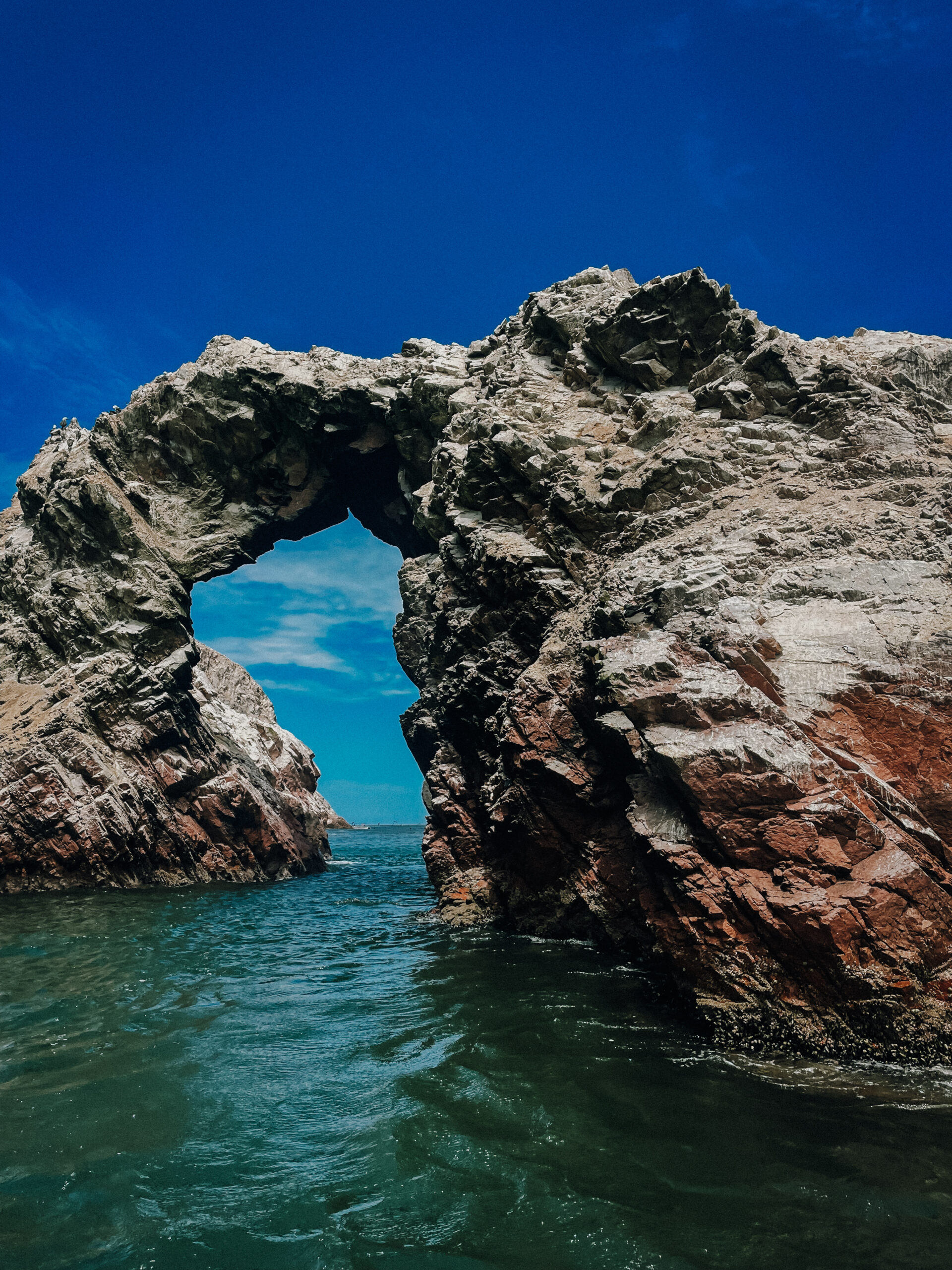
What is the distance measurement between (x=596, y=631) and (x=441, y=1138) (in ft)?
35.6

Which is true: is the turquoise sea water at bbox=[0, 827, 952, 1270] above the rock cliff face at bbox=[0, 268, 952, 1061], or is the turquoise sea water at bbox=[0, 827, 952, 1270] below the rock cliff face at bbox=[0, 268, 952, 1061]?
below

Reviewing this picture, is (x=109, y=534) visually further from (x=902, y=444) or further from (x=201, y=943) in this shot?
(x=902, y=444)

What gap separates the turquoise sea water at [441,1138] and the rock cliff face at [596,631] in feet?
6.71

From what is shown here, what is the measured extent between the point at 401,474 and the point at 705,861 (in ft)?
90.5

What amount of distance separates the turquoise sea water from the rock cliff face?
80.5 inches

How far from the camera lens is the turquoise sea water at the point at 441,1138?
586cm

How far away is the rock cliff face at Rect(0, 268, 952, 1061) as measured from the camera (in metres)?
10.5

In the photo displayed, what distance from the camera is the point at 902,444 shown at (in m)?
16.2

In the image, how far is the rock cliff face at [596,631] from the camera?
10.5m

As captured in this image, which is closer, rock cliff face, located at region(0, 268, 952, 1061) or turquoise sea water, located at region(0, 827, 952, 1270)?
turquoise sea water, located at region(0, 827, 952, 1270)

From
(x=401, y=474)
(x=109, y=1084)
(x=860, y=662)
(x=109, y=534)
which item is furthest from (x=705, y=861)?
(x=109, y=534)

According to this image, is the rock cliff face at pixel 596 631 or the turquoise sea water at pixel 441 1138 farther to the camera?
the rock cliff face at pixel 596 631

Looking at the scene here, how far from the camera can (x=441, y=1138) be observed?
25.1 feet

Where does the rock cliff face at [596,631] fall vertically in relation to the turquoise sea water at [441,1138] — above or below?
above
